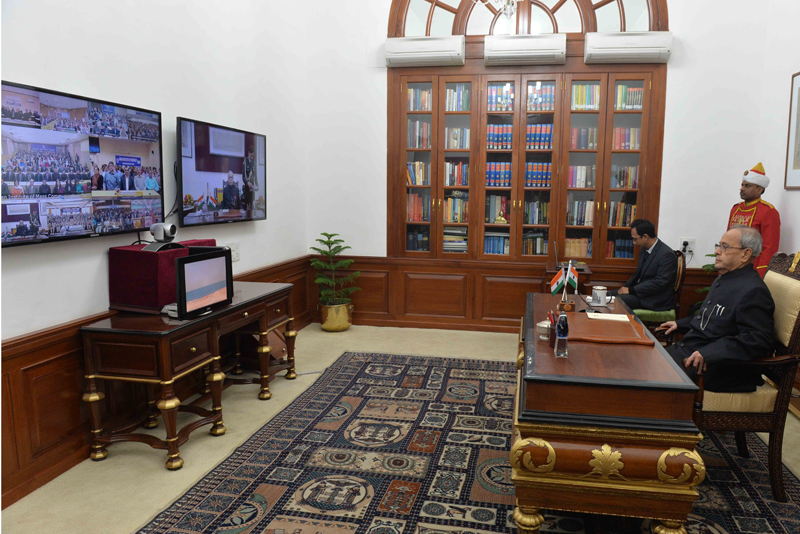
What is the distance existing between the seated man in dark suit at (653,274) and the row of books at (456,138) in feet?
6.49

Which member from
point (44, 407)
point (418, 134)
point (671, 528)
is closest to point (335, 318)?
point (418, 134)

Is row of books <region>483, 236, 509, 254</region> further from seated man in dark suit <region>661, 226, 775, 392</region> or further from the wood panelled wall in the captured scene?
seated man in dark suit <region>661, 226, 775, 392</region>

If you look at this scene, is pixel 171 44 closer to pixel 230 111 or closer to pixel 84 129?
pixel 230 111

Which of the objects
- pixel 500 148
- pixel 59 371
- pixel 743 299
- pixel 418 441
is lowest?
pixel 418 441

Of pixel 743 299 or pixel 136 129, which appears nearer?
pixel 743 299

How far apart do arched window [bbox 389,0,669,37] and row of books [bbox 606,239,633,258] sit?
6.97ft

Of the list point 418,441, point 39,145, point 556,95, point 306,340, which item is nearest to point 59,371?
point 39,145

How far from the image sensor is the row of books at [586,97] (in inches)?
222

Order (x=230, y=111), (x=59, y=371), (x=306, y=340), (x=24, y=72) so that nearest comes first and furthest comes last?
(x=24, y=72), (x=59, y=371), (x=230, y=111), (x=306, y=340)

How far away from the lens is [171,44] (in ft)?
12.7

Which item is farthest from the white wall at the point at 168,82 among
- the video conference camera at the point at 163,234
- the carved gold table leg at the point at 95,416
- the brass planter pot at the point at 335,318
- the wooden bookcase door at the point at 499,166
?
the wooden bookcase door at the point at 499,166

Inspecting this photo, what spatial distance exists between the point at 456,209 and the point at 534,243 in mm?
915

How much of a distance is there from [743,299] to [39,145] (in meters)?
3.62

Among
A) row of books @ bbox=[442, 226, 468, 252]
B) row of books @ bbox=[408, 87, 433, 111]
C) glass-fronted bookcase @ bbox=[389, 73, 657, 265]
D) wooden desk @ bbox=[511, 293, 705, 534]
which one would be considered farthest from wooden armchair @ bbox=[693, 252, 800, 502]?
row of books @ bbox=[408, 87, 433, 111]
